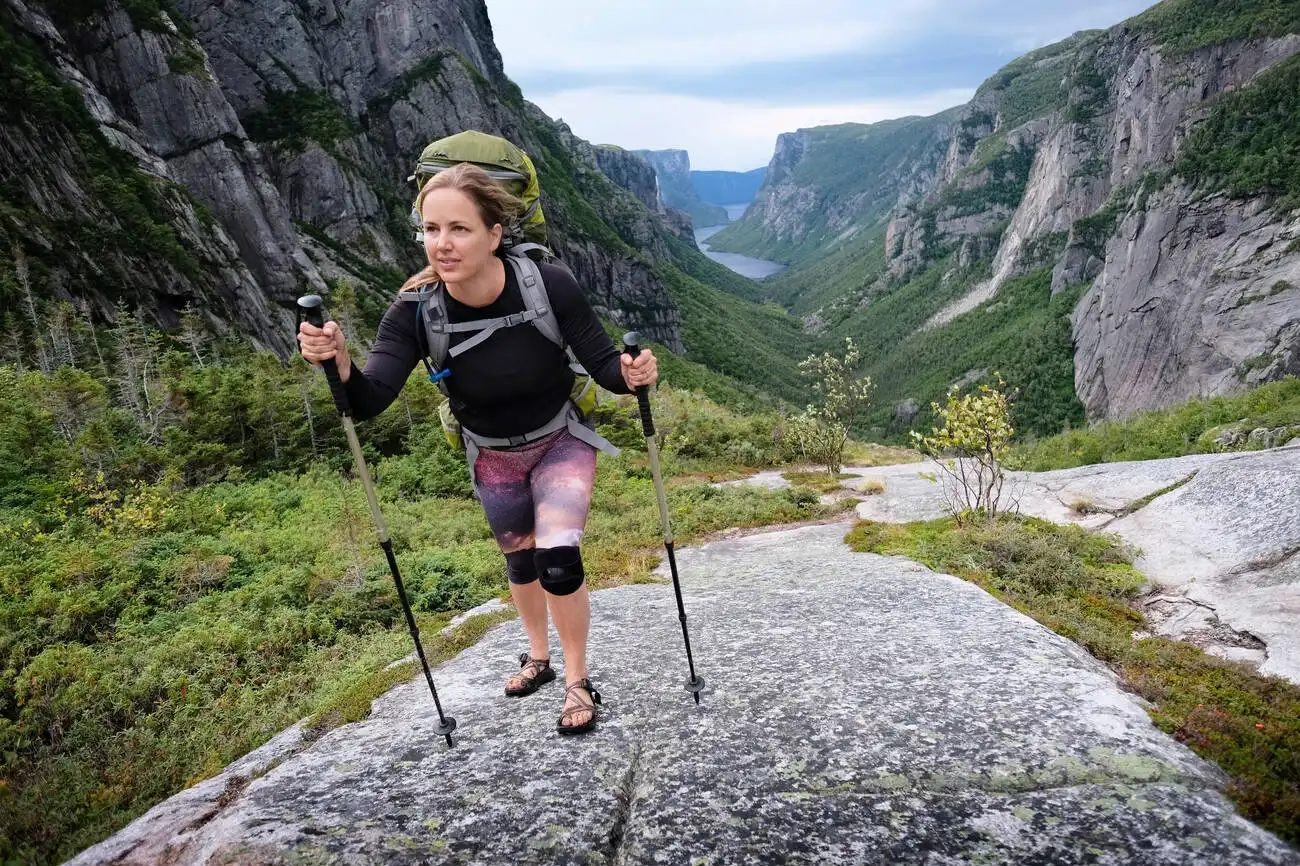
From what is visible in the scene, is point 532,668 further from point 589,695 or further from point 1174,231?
point 1174,231

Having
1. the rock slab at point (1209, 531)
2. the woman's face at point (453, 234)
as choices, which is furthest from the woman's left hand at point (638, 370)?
the rock slab at point (1209, 531)

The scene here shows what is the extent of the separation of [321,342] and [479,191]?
1.27 m

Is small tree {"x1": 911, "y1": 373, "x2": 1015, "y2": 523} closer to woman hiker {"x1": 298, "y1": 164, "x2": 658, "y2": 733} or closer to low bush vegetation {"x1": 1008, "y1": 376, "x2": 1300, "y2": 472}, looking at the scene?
woman hiker {"x1": 298, "y1": 164, "x2": 658, "y2": 733}

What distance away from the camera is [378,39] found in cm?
10469

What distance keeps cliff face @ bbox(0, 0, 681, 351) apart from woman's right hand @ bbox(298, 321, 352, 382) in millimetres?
43820

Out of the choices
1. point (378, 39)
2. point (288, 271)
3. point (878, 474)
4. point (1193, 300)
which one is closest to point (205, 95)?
point (288, 271)

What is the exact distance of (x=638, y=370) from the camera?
4.02m

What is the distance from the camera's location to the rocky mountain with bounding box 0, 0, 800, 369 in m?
44.0

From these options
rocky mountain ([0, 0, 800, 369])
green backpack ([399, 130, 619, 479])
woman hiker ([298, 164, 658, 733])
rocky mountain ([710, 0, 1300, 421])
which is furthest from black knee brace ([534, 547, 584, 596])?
rocky mountain ([710, 0, 1300, 421])

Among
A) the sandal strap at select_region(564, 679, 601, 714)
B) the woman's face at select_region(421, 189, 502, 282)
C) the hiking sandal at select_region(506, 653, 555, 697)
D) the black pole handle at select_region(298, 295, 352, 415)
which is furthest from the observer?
the hiking sandal at select_region(506, 653, 555, 697)

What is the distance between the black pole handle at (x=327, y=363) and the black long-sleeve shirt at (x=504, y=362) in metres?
0.08

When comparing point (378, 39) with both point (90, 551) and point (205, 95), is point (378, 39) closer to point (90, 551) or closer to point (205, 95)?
point (205, 95)

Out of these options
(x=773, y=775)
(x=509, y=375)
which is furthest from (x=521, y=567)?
(x=773, y=775)

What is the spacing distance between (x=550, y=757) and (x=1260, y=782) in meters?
3.72
